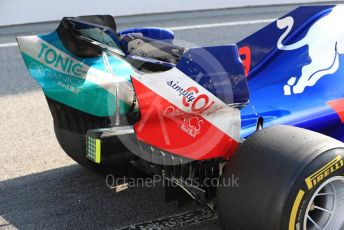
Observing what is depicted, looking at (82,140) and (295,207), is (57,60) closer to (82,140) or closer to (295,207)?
(82,140)

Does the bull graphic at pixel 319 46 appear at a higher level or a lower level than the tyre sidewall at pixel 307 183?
higher

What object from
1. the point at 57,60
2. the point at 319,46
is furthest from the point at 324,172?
the point at 57,60

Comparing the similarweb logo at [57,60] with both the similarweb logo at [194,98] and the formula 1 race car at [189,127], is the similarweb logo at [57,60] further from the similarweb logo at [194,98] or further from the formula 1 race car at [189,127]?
the similarweb logo at [194,98]

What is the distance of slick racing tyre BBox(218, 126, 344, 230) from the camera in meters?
2.36

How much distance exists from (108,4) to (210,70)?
6.69 metres

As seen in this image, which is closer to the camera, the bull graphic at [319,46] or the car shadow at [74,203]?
the car shadow at [74,203]

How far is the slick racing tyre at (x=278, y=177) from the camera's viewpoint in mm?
2361

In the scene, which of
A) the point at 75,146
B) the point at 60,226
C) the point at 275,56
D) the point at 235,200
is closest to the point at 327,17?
the point at 275,56

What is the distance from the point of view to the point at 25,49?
262cm

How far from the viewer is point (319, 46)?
3.26 meters

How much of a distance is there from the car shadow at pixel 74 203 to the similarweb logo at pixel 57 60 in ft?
3.05

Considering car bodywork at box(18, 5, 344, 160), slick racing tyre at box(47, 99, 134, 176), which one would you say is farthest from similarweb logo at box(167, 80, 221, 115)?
slick racing tyre at box(47, 99, 134, 176)

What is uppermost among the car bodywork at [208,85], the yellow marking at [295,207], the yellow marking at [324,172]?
the car bodywork at [208,85]

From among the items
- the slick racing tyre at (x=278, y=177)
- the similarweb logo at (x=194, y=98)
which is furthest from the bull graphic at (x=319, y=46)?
the similarweb logo at (x=194, y=98)
